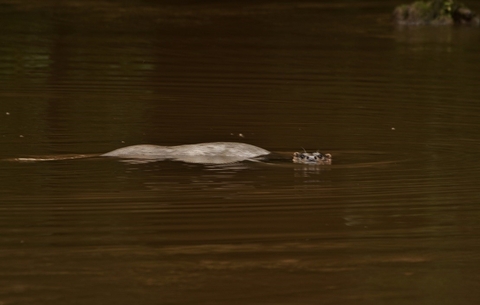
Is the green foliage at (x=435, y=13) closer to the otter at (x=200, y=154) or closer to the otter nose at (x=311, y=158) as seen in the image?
the otter at (x=200, y=154)

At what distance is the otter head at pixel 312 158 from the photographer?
11.9 metres

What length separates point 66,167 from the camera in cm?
1158

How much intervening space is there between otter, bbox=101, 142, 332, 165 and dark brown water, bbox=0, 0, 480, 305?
379mm

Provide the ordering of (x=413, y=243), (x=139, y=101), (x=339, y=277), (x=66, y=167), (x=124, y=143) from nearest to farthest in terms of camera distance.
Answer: (x=339, y=277) < (x=413, y=243) < (x=66, y=167) < (x=124, y=143) < (x=139, y=101)

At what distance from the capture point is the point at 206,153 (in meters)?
12.2

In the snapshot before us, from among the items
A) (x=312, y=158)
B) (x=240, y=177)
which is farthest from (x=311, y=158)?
(x=240, y=177)

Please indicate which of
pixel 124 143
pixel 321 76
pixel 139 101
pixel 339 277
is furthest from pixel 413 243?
pixel 321 76

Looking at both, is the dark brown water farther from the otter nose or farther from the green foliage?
the green foliage

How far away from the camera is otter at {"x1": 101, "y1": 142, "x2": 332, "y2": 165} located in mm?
12077

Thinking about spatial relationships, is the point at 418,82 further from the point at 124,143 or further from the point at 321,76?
the point at 124,143

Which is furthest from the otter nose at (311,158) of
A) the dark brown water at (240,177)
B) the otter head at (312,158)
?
the dark brown water at (240,177)

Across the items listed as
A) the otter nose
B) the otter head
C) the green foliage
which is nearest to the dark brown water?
the otter head

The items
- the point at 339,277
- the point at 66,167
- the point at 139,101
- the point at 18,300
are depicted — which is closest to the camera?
the point at 18,300

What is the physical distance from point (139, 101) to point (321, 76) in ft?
15.3
